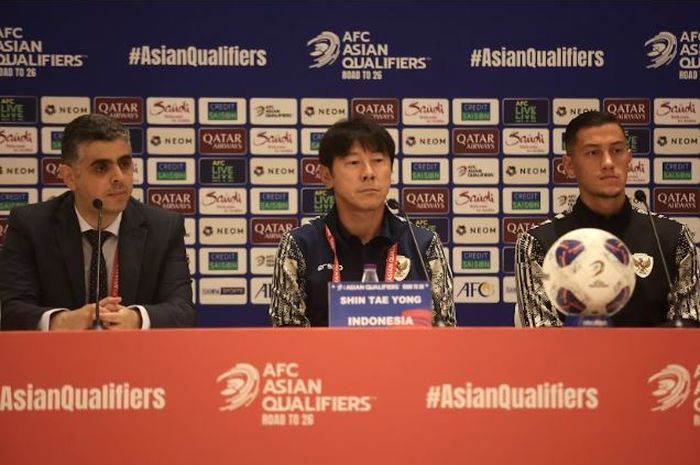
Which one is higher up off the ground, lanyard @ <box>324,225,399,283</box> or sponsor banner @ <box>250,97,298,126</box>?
sponsor banner @ <box>250,97,298,126</box>

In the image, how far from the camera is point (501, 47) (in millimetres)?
5223

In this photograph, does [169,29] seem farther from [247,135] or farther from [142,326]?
[142,326]

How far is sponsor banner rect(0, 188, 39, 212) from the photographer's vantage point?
5.12 meters

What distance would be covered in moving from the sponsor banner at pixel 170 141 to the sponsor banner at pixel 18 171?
63cm

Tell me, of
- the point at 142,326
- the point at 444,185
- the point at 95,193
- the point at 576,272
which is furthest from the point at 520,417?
the point at 444,185

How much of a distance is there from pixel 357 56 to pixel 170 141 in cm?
113

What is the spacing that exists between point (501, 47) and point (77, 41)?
232 centimetres

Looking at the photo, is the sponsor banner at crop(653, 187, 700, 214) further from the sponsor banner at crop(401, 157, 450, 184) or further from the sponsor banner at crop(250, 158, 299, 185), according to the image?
the sponsor banner at crop(250, 158, 299, 185)

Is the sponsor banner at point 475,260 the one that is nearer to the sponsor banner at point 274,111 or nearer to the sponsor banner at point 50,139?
the sponsor banner at point 274,111

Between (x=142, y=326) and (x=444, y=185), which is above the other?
(x=444, y=185)

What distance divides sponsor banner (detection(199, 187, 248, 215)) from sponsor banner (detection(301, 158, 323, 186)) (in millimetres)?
334

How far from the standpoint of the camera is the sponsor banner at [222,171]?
5203 mm

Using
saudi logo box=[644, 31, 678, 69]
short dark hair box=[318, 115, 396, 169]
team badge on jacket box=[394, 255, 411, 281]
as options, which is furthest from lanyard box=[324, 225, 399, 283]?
saudi logo box=[644, 31, 678, 69]

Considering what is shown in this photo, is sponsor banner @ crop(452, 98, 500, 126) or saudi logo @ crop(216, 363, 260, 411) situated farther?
sponsor banner @ crop(452, 98, 500, 126)
